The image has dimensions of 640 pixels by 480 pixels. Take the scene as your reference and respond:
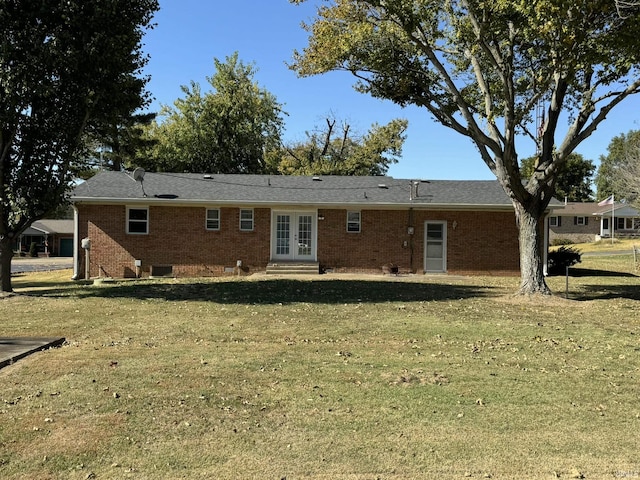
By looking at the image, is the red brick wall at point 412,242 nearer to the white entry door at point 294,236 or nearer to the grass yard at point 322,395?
the white entry door at point 294,236

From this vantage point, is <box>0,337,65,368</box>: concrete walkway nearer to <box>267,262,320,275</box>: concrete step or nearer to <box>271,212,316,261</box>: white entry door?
<box>267,262,320,275</box>: concrete step

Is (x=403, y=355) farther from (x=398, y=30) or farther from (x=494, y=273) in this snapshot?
(x=494, y=273)

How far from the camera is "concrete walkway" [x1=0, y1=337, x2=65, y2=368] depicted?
649 cm

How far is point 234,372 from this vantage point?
612cm

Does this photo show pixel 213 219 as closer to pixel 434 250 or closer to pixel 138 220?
pixel 138 220

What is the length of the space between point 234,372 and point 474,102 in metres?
12.8

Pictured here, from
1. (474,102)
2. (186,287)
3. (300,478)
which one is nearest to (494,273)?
(474,102)

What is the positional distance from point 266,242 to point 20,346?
13056 mm

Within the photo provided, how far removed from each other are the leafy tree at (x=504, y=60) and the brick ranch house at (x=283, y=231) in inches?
224

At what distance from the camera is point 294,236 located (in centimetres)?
2034

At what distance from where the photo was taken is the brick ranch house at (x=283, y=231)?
768 inches

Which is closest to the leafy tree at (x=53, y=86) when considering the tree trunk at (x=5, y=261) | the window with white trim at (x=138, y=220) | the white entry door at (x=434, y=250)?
the tree trunk at (x=5, y=261)

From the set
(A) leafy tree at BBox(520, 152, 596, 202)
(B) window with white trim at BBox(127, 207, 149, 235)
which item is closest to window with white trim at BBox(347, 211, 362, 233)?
(B) window with white trim at BBox(127, 207, 149, 235)

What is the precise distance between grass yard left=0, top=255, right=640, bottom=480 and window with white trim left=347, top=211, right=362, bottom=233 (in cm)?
965
